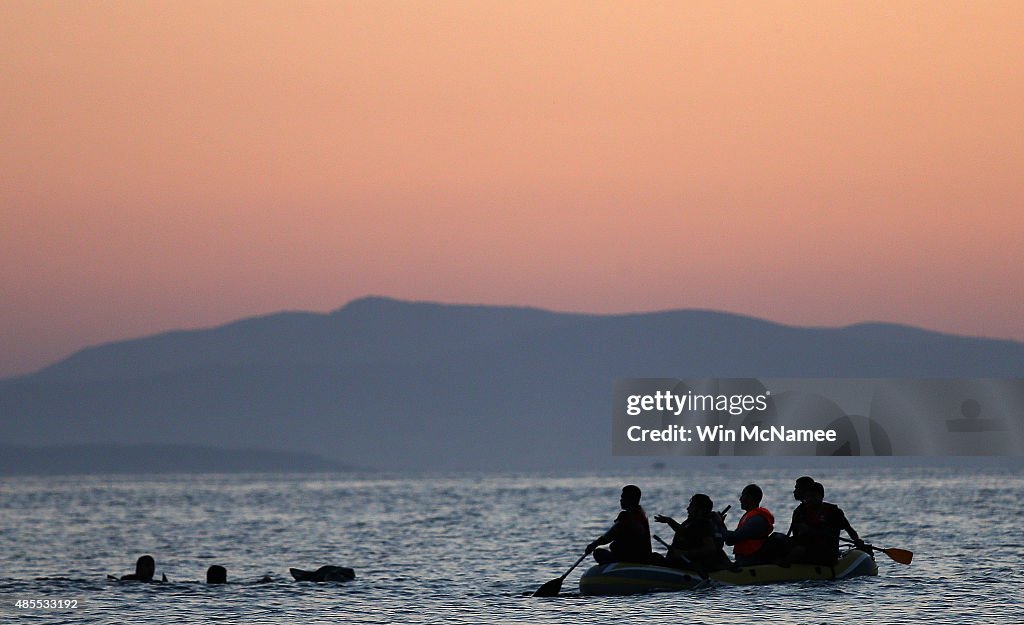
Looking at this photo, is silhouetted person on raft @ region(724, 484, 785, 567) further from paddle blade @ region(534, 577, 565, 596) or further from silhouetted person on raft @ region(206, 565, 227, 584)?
silhouetted person on raft @ region(206, 565, 227, 584)

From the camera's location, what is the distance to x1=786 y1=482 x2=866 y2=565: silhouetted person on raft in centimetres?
3300

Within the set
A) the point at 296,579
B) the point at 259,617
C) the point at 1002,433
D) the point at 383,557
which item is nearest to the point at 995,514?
the point at 1002,433

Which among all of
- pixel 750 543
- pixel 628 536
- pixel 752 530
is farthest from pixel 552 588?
pixel 752 530

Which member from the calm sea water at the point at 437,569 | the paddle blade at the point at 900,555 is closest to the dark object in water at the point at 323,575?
the calm sea water at the point at 437,569

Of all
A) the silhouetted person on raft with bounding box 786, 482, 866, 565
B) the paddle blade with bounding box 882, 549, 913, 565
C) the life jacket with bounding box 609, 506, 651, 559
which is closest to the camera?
the life jacket with bounding box 609, 506, 651, 559

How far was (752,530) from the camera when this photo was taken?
109ft

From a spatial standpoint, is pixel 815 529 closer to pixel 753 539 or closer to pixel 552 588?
pixel 753 539


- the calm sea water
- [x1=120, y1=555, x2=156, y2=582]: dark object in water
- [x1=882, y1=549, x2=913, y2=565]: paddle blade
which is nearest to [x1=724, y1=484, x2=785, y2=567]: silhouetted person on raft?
the calm sea water

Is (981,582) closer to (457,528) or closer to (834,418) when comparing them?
(834,418)

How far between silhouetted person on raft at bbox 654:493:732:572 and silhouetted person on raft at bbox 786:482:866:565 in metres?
1.68

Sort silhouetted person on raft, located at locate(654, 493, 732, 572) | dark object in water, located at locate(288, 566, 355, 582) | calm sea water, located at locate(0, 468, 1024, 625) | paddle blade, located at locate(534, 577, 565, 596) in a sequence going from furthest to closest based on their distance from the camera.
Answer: dark object in water, located at locate(288, 566, 355, 582), paddle blade, located at locate(534, 577, 565, 596), silhouetted person on raft, located at locate(654, 493, 732, 572), calm sea water, located at locate(0, 468, 1024, 625)

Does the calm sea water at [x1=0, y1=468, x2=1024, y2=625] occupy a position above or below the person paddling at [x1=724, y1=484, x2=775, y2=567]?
below

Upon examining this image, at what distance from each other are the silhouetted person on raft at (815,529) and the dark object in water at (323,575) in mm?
12342

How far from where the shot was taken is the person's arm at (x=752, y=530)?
108 feet
